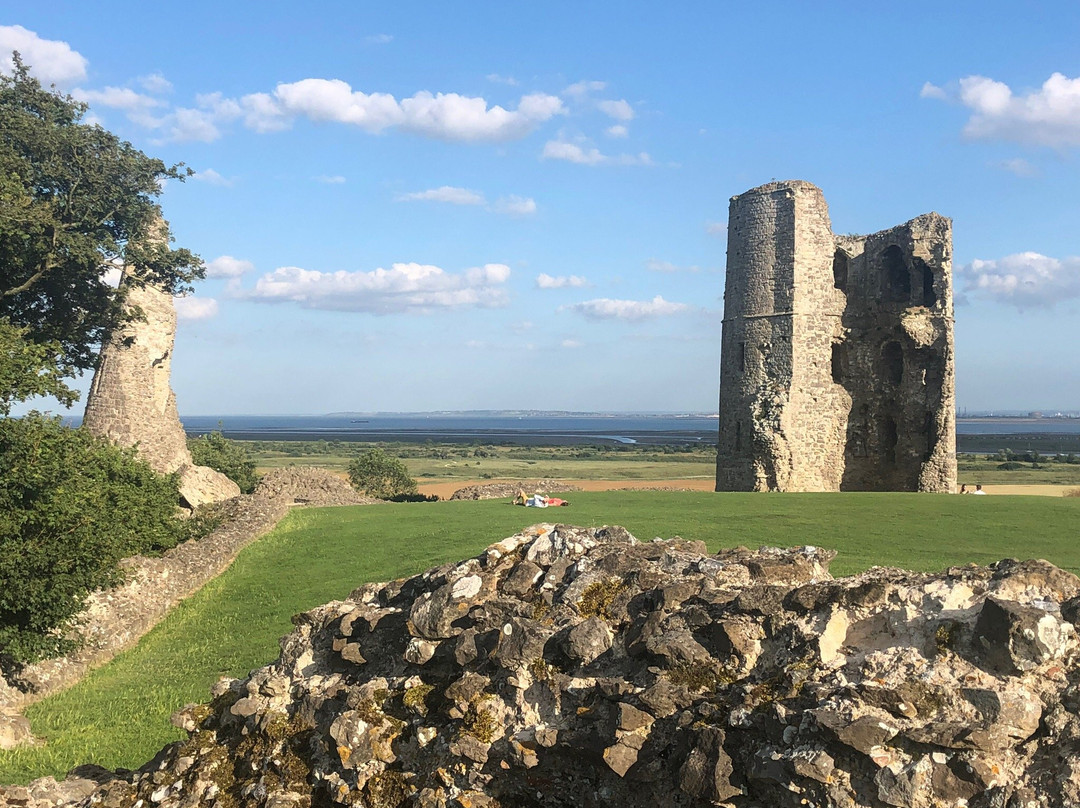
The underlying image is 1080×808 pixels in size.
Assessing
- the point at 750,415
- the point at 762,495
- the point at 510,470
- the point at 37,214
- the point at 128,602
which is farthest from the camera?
the point at 510,470

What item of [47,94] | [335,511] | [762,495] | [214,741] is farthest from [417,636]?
[47,94]

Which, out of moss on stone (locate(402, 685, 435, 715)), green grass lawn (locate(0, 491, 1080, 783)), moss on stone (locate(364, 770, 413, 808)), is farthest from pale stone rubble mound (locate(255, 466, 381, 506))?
moss on stone (locate(364, 770, 413, 808))

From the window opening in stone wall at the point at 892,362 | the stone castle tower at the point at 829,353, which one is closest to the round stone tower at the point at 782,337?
the stone castle tower at the point at 829,353

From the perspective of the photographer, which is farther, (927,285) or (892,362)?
(892,362)

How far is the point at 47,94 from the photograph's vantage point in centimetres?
2612

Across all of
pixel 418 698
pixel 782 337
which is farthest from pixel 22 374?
pixel 782 337

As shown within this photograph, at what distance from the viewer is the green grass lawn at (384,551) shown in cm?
1057

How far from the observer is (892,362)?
3169cm

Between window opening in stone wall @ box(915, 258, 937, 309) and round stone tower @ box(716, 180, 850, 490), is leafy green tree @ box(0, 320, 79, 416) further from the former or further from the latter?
window opening in stone wall @ box(915, 258, 937, 309)

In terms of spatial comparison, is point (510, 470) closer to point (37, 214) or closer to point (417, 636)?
point (37, 214)

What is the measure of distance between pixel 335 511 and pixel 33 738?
17.7 metres

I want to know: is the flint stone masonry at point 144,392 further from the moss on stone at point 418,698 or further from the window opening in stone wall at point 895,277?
the window opening in stone wall at point 895,277

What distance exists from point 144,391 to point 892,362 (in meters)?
26.2

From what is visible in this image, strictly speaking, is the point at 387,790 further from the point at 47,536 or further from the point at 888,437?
the point at 888,437
